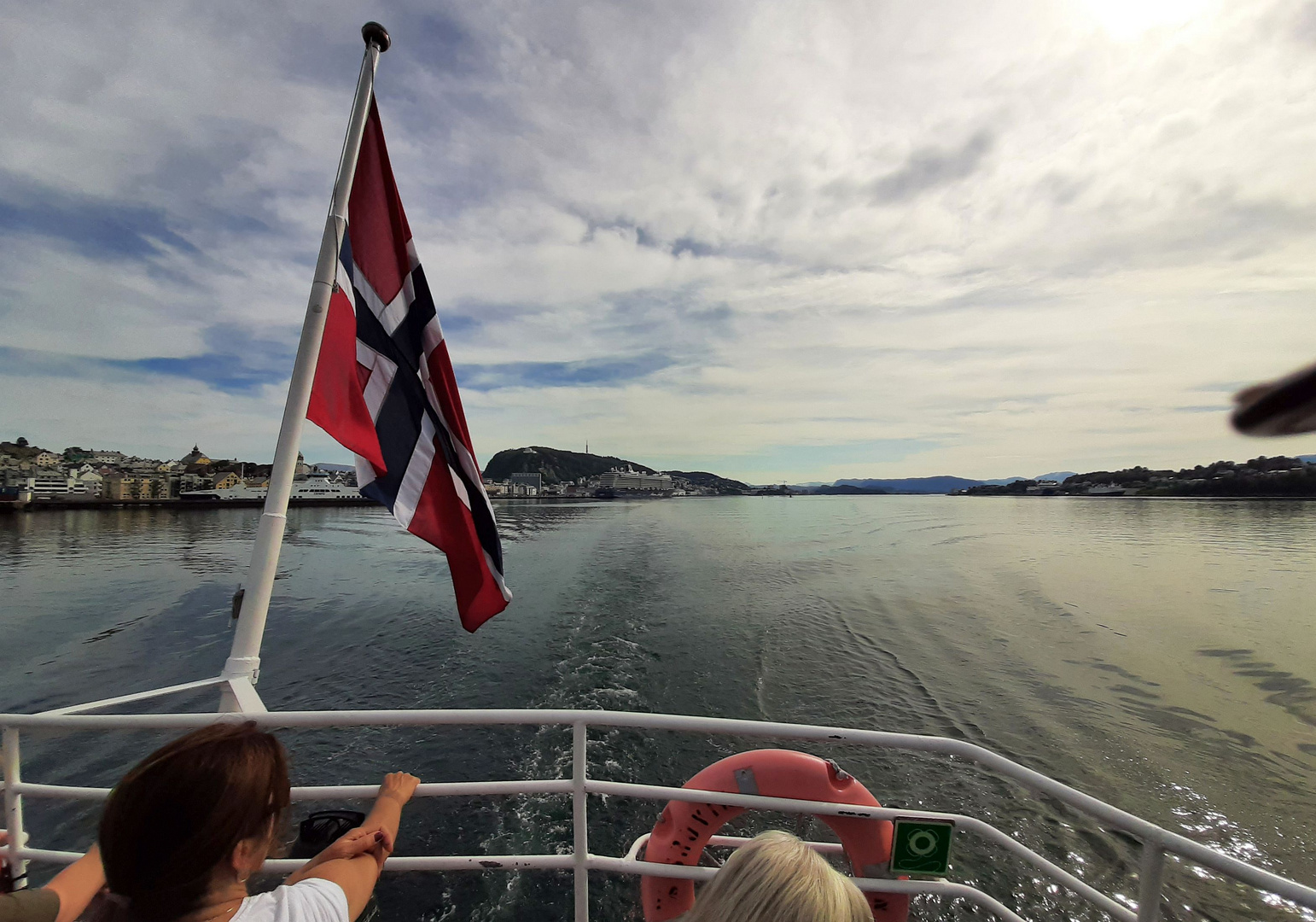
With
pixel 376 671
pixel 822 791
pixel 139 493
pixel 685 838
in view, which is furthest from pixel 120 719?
pixel 139 493

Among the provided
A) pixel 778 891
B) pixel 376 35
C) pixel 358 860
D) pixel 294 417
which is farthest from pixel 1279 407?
pixel 376 35

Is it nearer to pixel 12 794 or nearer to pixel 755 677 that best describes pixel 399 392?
pixel 12 794

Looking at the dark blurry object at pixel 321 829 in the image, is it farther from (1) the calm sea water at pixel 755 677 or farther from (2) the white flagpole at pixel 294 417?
(1) the calm sea water at pixel 755 677

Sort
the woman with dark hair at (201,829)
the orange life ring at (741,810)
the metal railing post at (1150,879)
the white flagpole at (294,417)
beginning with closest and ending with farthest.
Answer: the woman with dark hair at (201,829), the metal railing post at (1150,879), the orange life ring at (741,810), the white flagpole at (294,417)

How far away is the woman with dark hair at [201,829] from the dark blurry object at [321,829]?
2416mm

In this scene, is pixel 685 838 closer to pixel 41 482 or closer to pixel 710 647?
pixel 710 647

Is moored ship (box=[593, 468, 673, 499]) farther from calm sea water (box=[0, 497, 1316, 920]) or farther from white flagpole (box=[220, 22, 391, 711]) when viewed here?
white flagpole (box=[220, 22, 391, 711])

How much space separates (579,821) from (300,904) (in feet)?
3.78

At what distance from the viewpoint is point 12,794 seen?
207 centimetres

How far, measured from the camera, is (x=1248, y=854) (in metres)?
5.41

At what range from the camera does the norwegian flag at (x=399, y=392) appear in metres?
3.24

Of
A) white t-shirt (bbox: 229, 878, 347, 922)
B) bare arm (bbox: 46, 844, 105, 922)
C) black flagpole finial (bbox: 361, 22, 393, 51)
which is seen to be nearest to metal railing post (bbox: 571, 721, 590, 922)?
white t-shirt (bbox: 229, 878, 347, 922)

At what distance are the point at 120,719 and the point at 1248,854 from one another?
8603mm

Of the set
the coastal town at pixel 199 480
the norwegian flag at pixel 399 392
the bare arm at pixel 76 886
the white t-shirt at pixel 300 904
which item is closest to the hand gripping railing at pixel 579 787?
the bare arm at pixel 76 886
